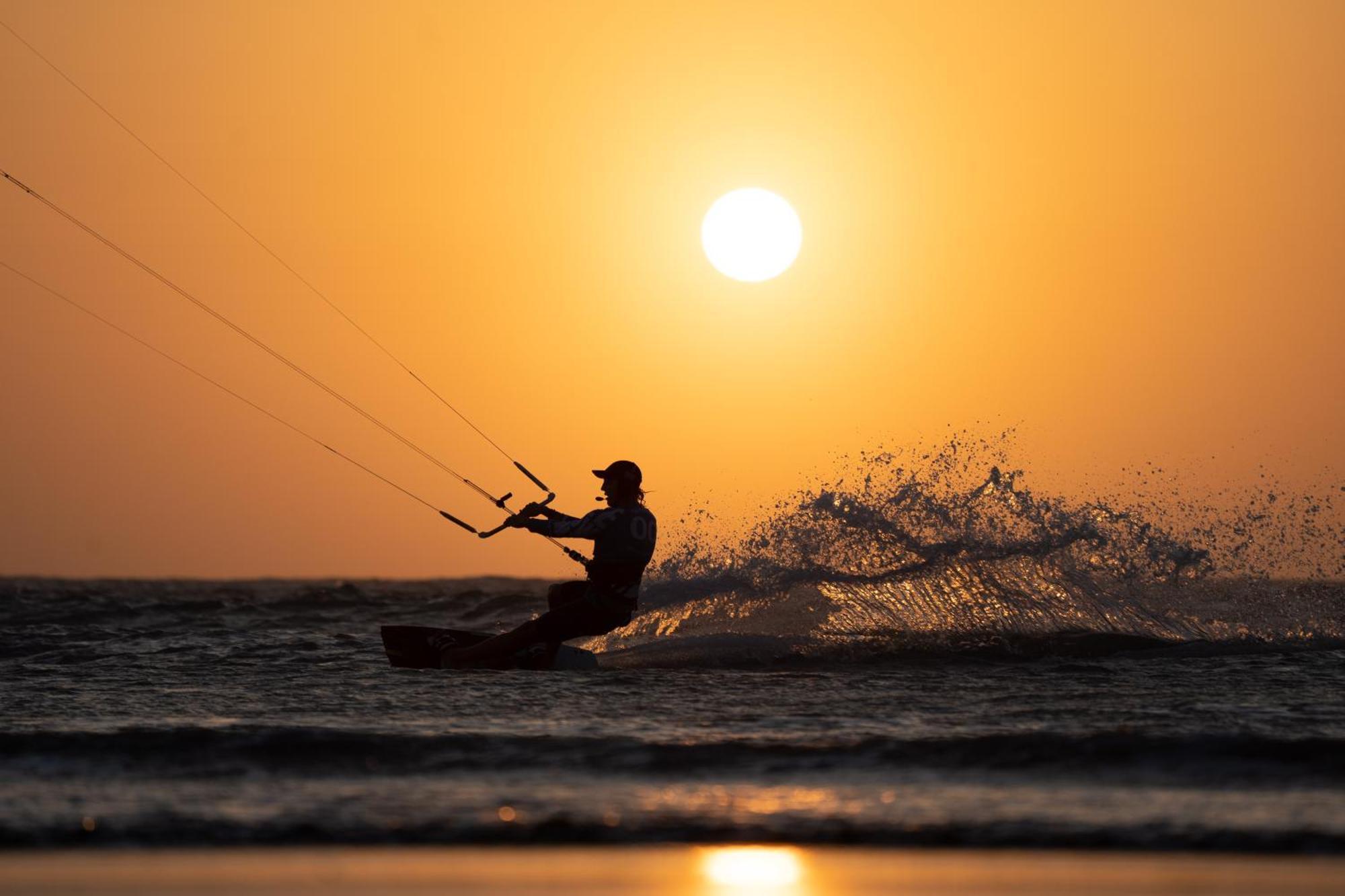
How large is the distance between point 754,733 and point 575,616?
4638 mm

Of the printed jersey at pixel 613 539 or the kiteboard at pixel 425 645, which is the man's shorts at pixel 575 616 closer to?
the printed jersey at pixel 613 539

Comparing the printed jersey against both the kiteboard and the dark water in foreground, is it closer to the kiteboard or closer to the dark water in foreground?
the dark water in foreground

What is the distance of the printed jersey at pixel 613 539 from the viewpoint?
14.6m

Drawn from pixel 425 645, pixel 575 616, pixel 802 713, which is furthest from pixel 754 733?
pixel 425 645

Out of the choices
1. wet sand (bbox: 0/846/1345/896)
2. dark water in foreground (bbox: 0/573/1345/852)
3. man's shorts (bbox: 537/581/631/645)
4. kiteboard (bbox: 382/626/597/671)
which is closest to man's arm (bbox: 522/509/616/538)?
man's shorts (bbox: 537/581/631/645)

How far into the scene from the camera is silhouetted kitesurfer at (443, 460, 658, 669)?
14570 mm

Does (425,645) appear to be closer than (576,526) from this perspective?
No

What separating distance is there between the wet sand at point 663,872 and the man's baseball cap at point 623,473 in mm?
7741

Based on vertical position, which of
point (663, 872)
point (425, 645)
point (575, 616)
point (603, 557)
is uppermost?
point (603, 557)

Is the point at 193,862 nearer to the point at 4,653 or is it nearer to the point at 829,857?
the point at 829,857

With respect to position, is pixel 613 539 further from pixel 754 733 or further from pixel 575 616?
pixel 754 733

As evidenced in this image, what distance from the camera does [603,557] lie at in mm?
14734

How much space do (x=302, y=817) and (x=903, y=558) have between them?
1303 centimetres

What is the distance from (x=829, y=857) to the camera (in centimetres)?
701
